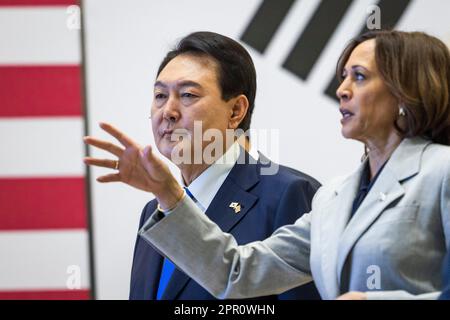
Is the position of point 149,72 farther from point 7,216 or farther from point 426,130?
point 426,130

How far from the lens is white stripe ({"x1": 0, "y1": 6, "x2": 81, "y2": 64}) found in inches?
132

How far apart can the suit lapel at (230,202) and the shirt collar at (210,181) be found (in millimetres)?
21

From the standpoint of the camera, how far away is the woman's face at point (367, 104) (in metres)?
1.79

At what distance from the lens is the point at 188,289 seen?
2.06 meters

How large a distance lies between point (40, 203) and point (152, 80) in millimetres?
692

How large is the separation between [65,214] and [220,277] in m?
1.64

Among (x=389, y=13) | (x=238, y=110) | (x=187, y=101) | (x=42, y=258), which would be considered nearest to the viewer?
(x=187, y=101)

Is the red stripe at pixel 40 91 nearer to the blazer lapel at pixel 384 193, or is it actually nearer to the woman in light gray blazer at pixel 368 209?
the woman in light gray blazer at pixel 368 209

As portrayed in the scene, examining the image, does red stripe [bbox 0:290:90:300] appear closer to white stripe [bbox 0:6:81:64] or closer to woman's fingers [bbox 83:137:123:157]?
white stripe [bbox 0:6:81:64]

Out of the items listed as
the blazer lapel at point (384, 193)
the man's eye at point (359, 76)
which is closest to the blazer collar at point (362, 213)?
the blazer lapel at point (384, 193)

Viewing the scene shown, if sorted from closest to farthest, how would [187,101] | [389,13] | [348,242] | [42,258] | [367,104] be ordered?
[348,242] → [367,104] → [187,101] → [389,13] → [42,258]

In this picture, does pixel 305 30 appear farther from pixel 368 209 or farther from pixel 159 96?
pixel 368 209

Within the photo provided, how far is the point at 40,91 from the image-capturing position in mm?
3389

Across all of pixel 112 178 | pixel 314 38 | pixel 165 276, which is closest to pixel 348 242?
pixel 112 178
